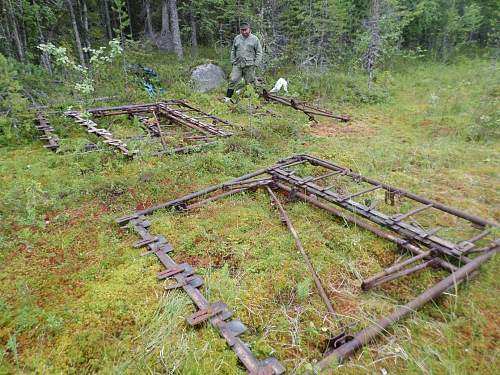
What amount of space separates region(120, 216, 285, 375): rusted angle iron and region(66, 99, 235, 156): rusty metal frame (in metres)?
2.63

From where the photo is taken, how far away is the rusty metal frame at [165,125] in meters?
6.06

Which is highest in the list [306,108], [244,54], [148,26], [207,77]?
[148,26]

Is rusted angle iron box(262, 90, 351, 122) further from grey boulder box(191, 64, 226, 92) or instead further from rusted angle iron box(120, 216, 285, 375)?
rusted angle iron box(120, 216, 285, 375)

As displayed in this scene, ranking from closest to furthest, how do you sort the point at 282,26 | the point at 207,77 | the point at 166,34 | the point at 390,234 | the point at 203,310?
1. the point at 203,310
2. the point at 390,234
3. the point at 207,77
4. the point at 282,26
5. the point at 166,34

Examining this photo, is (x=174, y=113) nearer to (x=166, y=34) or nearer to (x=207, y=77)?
(x=207, y=77)

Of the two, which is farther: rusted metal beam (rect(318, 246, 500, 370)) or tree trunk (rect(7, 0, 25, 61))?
tree trunk (rect(7, 0, 25, 61))

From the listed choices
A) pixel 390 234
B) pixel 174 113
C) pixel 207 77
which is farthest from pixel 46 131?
pixel 207 77

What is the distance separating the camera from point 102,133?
635 centimetres

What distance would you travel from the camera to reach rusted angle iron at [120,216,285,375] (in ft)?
7.09

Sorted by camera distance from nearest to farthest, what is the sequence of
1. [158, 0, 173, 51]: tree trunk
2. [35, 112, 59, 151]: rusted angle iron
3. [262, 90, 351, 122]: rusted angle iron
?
[35, 112, 59, 151]: rusted angle iron < [262, 90, 351, 122]: rusted angle iron < [158, 0, 173, 51]: tree trunk

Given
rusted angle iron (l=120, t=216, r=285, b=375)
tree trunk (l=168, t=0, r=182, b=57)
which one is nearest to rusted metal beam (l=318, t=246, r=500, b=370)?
rusted angle iron (l=120, t=216, r=285, b=375)

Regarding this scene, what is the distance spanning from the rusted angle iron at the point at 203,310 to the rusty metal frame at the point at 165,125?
8.64ft

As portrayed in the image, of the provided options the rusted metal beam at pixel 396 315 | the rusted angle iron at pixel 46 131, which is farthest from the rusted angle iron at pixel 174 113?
the rusted metal beam at pixel 396 315

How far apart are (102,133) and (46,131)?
104 cm
